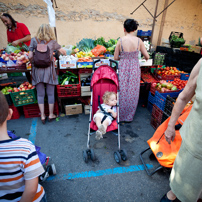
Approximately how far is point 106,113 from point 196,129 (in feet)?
6.25

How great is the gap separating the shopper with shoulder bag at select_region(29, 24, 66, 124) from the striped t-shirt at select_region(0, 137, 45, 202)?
2.54m

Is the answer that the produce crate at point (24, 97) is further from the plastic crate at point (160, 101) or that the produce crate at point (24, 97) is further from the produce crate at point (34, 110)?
the plastic crate at point (160, 101)

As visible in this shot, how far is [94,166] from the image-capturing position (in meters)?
2.65

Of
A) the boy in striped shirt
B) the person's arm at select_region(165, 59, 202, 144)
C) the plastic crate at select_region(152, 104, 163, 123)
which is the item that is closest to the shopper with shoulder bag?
the boy in striped shirt

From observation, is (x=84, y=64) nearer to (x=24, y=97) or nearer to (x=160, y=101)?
(x=24, y=97)

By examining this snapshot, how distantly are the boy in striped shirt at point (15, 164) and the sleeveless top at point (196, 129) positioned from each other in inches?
51.5

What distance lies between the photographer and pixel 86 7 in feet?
23.2

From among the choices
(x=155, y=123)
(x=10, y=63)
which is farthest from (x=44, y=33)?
(x=155, y=123)

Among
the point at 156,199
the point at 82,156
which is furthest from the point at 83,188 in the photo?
the point at 156,199

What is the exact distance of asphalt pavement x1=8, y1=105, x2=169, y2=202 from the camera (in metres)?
2.20

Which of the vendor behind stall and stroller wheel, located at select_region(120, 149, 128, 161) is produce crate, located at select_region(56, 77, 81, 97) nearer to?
stroller wheel, located at select_region(120, 149, 128, 161)

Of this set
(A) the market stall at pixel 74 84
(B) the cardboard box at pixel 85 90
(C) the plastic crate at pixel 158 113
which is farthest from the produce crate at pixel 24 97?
(C) the plastic crate at pixel 158 113

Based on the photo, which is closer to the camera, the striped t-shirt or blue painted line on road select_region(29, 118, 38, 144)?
the striped t-shirt

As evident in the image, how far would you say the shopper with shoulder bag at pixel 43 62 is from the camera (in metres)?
3.14
